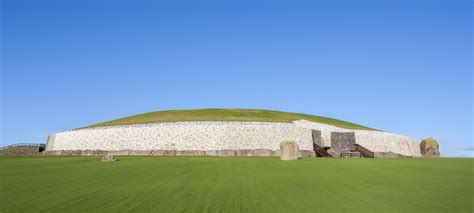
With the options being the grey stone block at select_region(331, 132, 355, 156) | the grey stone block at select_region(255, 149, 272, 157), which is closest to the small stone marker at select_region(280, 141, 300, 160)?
the grey stone block at select_region(255, 149, 272, 157)

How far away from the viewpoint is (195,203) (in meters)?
Result: 10.0

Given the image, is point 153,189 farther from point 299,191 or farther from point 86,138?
point 86,138

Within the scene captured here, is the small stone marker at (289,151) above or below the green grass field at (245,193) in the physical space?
above

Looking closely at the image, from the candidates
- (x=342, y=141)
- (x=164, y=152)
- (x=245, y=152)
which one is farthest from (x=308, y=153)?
(x=164, y=152)

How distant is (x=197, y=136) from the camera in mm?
42906

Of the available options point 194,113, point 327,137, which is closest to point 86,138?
point 194,113

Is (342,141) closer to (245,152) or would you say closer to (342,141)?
(342,141)

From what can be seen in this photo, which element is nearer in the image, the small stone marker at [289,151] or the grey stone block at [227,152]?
the small stone marker at [289,151]

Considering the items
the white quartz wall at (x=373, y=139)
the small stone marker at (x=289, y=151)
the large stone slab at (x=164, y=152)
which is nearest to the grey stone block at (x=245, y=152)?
the large stone slab at (x=164, y=152)

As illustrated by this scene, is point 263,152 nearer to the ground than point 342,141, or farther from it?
nearer to the ground

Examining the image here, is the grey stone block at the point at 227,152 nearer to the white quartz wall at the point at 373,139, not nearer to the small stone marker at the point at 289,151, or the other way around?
the white quartz wall at the point at 373,139

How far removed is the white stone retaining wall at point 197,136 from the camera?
4259 cm

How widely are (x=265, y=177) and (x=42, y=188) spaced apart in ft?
26.2

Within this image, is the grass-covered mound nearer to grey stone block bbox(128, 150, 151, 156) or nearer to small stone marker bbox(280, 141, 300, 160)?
grey stone block bbox(128, 150, 151, 156)
